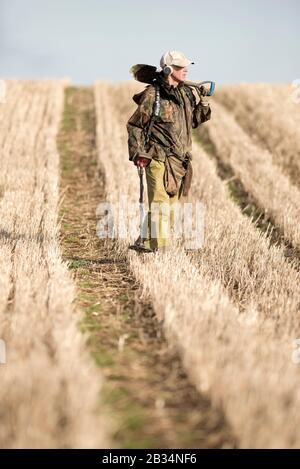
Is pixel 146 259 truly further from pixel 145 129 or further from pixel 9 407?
pixel 9 407

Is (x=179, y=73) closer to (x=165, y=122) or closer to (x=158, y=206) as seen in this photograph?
(x=165, y=122)

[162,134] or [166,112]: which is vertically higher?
[166,112]

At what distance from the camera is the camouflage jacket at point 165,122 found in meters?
7.08

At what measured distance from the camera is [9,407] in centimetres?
357

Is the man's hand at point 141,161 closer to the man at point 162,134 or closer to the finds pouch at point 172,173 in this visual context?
the man at point 162,134

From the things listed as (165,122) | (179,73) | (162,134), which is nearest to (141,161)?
(162,134)

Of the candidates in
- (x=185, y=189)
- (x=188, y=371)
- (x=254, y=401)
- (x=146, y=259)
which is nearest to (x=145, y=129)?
(x=185, y=189)

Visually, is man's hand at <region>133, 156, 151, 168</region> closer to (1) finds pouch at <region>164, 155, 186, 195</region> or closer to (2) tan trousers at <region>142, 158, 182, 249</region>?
(2) tan trousers at <region>142, 158, 182, 249</region>

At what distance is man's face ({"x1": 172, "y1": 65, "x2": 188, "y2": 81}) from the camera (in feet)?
22.7

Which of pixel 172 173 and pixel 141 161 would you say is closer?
pixel 141 161

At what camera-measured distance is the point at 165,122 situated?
23.5 ft

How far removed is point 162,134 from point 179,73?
698 mm

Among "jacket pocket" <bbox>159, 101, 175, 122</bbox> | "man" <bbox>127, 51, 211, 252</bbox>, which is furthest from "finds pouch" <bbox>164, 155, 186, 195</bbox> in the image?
"jacket pocket" <bbox>159, 101, 175, 122</bbox>

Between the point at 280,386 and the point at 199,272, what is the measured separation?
3193 millimetres
